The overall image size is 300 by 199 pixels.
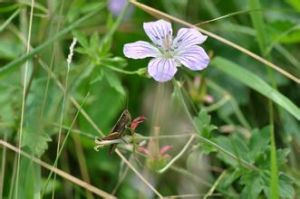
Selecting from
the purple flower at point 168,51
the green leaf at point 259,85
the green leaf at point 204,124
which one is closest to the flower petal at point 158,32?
the purple flower at point 168,51

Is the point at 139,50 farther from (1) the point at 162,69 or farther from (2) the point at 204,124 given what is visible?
(2) the point at 204,124

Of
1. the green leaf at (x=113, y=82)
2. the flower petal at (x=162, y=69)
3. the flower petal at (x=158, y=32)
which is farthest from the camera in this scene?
the green leaf at (x=113, y=82)

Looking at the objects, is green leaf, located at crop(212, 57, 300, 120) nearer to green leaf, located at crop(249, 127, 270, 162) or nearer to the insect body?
green leaf, located at crop(249, 127, 270, 162)

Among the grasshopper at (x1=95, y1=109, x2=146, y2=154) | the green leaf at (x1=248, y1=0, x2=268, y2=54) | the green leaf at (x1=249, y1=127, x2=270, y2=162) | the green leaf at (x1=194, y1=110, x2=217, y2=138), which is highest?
the green leaf at (x1=248, y1=0, x2=268, y2=54)

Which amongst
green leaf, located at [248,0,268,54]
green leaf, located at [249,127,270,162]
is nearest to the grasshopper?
green leaf, located at [249,127,270,162]

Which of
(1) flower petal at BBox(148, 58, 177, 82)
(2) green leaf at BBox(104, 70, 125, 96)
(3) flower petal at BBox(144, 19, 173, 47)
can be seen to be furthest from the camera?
(2) green leaf at BBox(104, 70, 125, 96)

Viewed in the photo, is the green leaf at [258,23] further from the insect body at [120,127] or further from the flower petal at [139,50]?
the insect body at [120,127]

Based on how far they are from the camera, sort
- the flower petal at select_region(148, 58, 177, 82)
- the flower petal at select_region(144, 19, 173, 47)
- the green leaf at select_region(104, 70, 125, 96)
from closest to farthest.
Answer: the flower petal at select_region(148, 58, 177, 82)
the flower petal at select_region(144, 19, 173, 47)
the green leaf at select_region(104, 70, 125, 96)

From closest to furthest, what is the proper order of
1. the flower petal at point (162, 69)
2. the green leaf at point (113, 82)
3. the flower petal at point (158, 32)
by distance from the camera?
the flower petal at point (162, 69) < the flower petal at point (158, 32) < the green leaf at point (113, 82)

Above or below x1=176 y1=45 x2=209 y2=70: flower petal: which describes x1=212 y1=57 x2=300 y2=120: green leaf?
below
